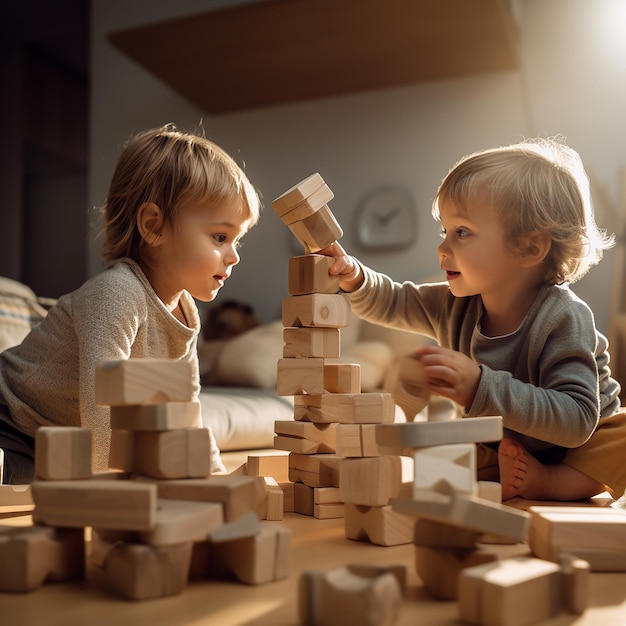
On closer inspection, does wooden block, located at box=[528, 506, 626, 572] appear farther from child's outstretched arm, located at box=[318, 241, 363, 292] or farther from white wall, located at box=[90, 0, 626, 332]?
white wall, located at box=[90, 0, 626, 332]

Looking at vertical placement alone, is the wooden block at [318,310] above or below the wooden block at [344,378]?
above

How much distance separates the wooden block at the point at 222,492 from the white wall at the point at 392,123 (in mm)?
2480

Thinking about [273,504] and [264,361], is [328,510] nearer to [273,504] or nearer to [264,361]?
[273,504]

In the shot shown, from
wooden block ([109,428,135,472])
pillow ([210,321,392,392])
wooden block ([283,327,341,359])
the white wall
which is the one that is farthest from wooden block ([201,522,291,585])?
the white wall

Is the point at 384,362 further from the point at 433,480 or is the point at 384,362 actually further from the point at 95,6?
the point at 95,6

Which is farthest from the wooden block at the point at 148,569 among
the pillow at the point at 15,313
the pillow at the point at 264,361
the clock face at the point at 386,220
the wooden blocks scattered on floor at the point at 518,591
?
the clock face at the point at 386,220

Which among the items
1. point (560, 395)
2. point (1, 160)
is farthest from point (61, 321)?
point (1, 160)

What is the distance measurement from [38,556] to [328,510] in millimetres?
406

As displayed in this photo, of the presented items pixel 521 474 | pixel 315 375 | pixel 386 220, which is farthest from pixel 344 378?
pixel 386 220

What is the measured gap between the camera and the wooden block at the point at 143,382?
1.89ft

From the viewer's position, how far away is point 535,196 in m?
1.08

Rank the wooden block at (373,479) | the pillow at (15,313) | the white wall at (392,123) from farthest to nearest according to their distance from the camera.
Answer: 1. the white wall at (392,123)
2. the pillow at (15,313)
3. the wooden block at (373,479)

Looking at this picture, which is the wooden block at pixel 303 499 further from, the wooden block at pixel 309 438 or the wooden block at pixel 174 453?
the wooden block at pixel 174 453

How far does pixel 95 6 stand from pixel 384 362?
262 centimetres
